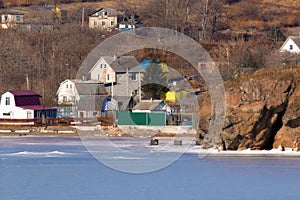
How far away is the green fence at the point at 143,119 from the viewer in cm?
3994

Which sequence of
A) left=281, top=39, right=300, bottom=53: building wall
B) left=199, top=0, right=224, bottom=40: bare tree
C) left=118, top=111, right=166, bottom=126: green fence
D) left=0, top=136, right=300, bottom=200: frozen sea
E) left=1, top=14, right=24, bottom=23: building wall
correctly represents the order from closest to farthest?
left=0, top=136, right=300, bottom=200: frozen sea
left=118, top=111, right=166, bottom=126: green fence
left=281, top=39, right=300, bottom=53: building wall
left=199, top=0, right=224, bottom=40: bare tree
left=1, top=14, right=24, bottom=23: building wall

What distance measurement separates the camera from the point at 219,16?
70688 mm

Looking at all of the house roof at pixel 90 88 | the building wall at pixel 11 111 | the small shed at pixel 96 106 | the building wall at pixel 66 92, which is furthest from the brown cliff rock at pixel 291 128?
the building wall at pixel 66 92

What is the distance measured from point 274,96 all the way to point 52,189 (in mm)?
10300

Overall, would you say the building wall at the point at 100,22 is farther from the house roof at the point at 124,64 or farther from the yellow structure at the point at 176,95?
the yellow structure at the point at 176,95

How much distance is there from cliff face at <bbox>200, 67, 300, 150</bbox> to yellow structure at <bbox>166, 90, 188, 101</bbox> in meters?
19.6

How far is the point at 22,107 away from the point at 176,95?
9077mm

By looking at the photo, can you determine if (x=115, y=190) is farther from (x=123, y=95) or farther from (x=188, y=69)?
(x=188, y=69)

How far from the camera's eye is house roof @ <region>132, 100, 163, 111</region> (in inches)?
1676

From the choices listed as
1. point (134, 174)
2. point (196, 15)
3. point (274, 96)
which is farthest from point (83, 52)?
point (134, 174)

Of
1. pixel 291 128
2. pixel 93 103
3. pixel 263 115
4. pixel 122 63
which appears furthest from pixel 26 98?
pixel 291 128

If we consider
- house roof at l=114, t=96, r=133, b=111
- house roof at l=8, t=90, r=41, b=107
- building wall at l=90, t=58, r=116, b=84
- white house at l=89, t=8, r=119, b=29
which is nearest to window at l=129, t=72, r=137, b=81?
building wall at l=90, t=58, r=116, b=84

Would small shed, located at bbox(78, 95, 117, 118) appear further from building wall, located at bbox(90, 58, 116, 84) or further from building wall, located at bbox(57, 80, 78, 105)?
building wall, located at bbox(90, 58, 116, 84)

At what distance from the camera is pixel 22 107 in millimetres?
43281
